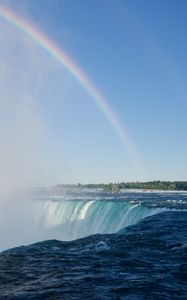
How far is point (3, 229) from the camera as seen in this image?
192 ft

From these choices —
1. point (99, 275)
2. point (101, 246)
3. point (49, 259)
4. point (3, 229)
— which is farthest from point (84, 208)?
point (99, 275)

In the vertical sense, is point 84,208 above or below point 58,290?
above

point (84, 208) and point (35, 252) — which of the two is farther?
point (84, 208)

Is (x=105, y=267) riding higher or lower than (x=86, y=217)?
lower

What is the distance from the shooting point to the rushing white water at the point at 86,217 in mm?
41678

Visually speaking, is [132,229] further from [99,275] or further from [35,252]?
[99,275]

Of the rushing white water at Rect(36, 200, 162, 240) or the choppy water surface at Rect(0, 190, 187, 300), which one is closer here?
the choppy water surface at Rect(0, 190, 187, 300)

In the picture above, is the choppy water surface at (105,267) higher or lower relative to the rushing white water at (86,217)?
lower

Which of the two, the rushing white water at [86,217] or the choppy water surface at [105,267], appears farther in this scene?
the rushing white water at [86,217]

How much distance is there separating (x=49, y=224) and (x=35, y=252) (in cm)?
3483

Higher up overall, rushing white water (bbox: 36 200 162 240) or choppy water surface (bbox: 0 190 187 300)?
rushing white water (bbox: 36 200 162 240)

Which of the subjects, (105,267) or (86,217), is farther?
(86,217)

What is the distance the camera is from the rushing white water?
41678 millimetres

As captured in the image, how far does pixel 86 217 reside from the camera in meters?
48.9
